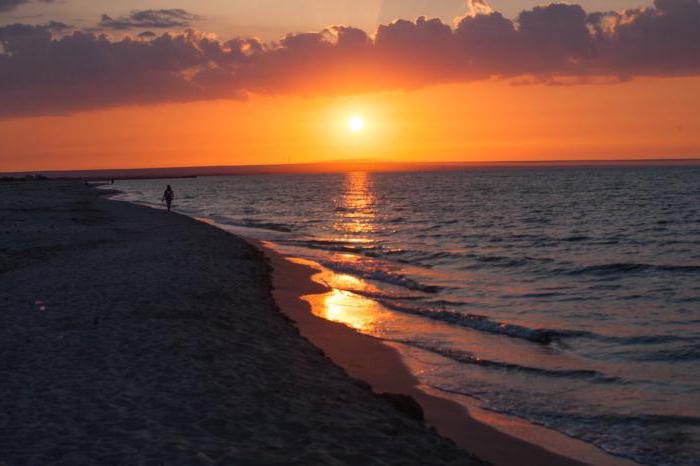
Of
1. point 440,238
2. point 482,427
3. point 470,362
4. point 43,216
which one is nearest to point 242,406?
point 482,427

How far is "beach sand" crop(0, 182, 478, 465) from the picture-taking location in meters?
8.17

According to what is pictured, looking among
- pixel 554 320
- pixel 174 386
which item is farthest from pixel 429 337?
pixel 174 386

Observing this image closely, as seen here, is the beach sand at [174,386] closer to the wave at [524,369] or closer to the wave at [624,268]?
the wave at [524,369]

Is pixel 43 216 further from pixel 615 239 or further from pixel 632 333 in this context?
pixel 632 333

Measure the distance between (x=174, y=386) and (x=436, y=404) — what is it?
4727mm

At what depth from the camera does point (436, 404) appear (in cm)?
1187

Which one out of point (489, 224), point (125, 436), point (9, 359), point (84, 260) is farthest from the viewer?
point (489, 224)

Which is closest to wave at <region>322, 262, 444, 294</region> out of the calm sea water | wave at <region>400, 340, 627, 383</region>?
the calm sea water

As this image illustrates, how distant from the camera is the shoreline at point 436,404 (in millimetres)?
9656

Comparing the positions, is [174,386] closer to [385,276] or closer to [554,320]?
[554,320]

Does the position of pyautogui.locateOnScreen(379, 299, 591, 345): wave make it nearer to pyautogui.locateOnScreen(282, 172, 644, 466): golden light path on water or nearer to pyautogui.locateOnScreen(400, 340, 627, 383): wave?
pyautogui.locateOnScreen(282, 172, 644, 466): golden light path on water

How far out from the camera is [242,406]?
388 inches

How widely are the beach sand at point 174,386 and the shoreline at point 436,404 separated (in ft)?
2.34

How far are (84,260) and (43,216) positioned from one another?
30282 mm
